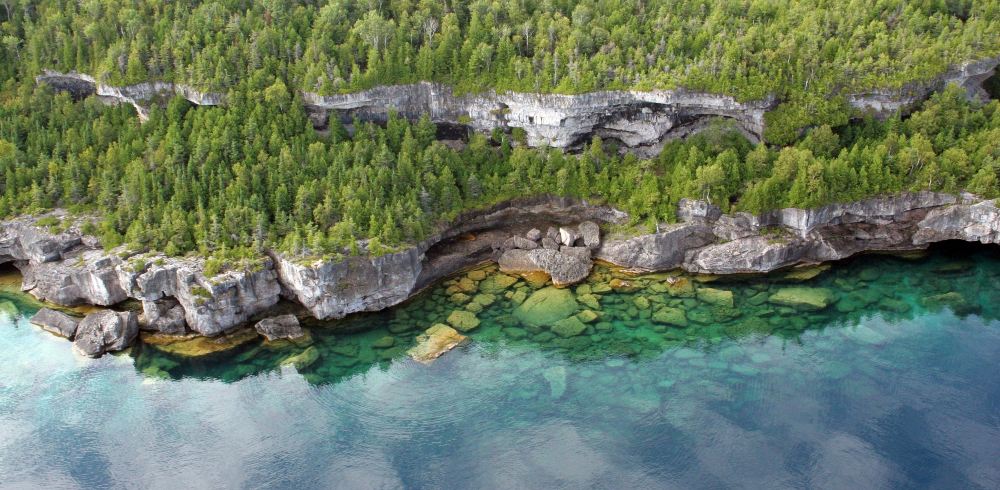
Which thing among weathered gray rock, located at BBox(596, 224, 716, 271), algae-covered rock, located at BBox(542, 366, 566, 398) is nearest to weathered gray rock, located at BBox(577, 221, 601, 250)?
weathered gray rock, located at BBox(596, 224, 716, 271)

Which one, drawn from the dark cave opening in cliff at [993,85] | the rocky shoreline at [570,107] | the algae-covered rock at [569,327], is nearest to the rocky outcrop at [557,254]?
the algae-covered rock at [569,327]

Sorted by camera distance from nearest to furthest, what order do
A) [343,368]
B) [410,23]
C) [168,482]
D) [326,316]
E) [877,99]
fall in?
1. [168,482]
2. [343,368]
3. [326,316]
4. [877,99]
5. [410,23]

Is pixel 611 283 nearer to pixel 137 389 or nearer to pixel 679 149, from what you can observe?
pixel 679 149

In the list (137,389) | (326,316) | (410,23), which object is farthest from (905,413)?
(410,23)

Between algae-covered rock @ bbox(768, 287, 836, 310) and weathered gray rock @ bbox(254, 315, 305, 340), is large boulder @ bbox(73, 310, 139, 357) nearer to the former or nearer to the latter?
weathered gray rock @ bbox(254, 315, 305, 340)

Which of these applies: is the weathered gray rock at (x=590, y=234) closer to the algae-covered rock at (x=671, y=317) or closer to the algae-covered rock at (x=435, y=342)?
the algae-covered rock at (x=671, y=317)

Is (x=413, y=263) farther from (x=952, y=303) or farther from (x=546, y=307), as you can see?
(x=952, y=303)

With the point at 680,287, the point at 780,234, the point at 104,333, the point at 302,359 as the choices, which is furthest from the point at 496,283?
the point at 104,333

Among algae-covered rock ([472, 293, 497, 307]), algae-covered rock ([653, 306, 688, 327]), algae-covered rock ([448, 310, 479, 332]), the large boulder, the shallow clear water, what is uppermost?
the large boulder
